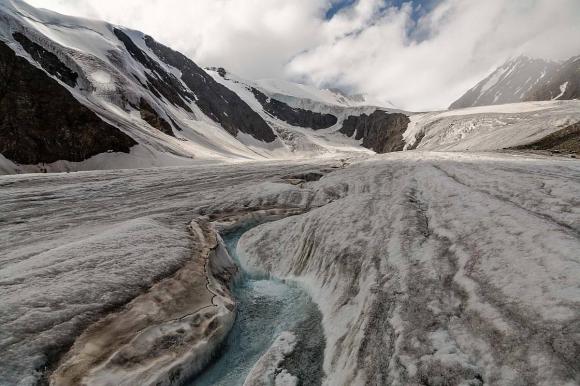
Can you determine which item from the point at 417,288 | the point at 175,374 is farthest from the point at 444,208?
the point at 175,374

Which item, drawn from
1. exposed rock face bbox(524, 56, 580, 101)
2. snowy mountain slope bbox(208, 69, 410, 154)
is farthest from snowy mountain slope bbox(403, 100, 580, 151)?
exposed rock face bbox(524, 56, 580, 101)

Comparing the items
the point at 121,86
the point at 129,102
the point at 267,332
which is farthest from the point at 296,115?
the point at 267,332

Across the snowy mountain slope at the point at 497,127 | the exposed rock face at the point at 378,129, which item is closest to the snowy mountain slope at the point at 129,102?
the exposed rock face at the point at 378,129

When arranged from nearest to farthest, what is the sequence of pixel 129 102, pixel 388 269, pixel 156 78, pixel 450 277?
pixel 450 277 → pixel 388 269 → pixel 129 102 → pixel 156 78

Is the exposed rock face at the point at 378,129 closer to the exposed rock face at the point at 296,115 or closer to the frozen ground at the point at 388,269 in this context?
the exposed rock face at the point at 296,115

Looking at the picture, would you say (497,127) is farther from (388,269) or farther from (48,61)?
(48,61)

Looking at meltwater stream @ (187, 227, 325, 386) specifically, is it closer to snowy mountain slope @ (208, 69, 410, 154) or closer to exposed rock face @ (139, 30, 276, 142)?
exposed rock face @ (139, 30, 276, 142)

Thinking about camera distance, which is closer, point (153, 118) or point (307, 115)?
point (153, 118)
